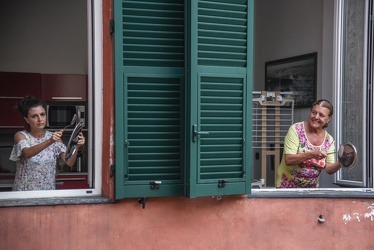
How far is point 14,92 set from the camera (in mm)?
7344

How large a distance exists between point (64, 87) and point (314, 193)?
3720 mm

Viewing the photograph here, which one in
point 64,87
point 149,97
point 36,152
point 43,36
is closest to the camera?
point 149,97

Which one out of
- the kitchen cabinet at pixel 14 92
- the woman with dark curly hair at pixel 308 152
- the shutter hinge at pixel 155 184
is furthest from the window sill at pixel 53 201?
the kitchen cabinet at pixel 14 92

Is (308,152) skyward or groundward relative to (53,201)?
skyward

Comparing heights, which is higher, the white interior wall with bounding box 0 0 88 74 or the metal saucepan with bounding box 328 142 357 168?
the white interior wall with bounding box 0 0 88 74

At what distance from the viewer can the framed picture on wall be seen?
647 cm

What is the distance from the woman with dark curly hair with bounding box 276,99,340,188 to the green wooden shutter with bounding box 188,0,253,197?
664 mm

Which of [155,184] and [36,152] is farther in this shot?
[36,152]

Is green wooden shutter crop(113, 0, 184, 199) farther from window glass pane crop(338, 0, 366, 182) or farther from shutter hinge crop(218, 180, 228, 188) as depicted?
window glass pane crop(338, 0, 366, 182)

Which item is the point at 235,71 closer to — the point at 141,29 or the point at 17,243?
the point at 141,29

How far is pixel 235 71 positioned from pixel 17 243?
2.07 meters

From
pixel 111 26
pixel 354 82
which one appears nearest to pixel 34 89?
pixel 111 26

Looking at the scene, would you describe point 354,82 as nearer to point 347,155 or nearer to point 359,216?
point 347,155

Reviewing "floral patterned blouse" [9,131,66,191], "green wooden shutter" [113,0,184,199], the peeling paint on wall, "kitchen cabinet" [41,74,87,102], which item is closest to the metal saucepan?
the peeling paint on wall
